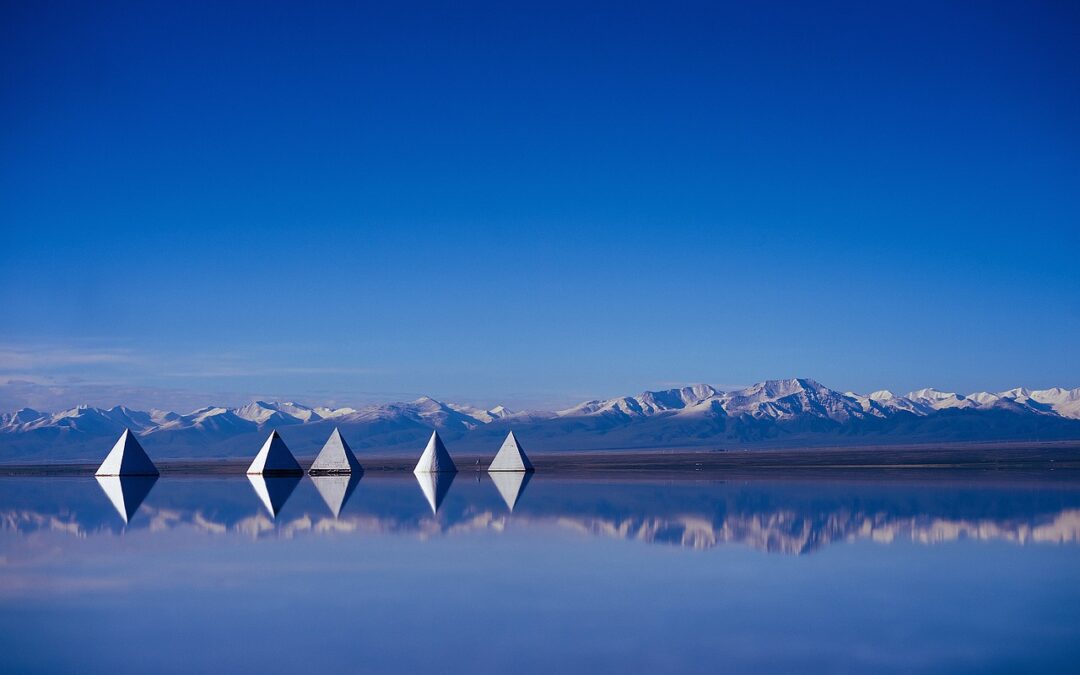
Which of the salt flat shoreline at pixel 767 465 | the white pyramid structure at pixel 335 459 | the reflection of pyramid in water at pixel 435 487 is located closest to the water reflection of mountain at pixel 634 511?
the reflection of pyramid in water at pixel 435 487

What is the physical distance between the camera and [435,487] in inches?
2021

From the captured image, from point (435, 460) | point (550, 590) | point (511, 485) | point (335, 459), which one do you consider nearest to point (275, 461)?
point (335, 459)

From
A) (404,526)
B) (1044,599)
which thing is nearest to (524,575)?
(1044,599)

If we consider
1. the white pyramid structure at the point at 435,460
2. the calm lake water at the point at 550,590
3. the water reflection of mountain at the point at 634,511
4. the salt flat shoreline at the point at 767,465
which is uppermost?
the calm lake water at the point at 550,590

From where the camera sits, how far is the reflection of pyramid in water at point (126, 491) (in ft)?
125

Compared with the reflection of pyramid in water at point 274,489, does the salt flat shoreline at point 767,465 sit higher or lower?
lower

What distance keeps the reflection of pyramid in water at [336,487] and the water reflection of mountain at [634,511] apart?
0.40 ft

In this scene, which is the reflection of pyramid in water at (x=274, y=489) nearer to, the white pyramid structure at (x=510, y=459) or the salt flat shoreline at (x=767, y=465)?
the white pyramid structure at (x=510, y=459)

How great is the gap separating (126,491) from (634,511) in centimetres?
2795

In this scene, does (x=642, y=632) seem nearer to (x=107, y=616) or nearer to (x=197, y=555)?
(x=107, y=616)

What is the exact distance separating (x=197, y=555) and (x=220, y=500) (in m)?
21.8

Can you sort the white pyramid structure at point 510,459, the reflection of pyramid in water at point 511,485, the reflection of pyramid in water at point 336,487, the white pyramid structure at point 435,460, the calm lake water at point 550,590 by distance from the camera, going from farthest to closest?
the white pyramid structure at point 510,459 → the white pyramid structure at point 435,460 → the reflection of pyramid in water at point 511,485 → the reflection of pyramid in water at point 336,487 → the calm lake water at point 550,590

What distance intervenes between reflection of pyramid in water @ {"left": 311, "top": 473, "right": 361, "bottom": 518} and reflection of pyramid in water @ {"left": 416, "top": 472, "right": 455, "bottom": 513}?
3.10 metres

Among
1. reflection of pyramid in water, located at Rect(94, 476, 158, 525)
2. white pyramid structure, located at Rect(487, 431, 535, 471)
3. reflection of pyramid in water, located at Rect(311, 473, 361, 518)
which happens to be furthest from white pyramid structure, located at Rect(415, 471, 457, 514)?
reflection of pyramid in water, located at Rect(94, 476, 158, 525)
